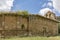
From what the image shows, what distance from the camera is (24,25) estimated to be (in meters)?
28.6

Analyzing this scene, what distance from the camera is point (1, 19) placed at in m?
26.6

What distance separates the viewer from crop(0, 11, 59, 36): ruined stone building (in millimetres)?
26906

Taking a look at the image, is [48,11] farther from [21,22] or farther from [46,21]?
[21,22]

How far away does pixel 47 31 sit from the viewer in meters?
31.3

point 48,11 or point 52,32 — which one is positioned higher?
point 48,11

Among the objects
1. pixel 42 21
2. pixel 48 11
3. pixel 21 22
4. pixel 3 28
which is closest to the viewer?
pixel 3 28

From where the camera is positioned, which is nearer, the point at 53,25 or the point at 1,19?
the point at 1,19

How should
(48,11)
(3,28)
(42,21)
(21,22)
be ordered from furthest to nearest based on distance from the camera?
(48,11), (42,21), (21,22), (3,28)

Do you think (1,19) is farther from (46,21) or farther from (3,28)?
(46,21)

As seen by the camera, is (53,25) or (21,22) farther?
(53,25)

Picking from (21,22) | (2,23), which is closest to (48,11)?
(21,22)

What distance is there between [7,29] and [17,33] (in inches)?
73.5

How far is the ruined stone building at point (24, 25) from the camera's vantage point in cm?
2691

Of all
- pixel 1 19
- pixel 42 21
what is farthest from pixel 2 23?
pixel 42 21
